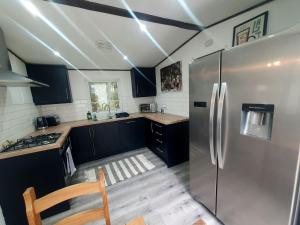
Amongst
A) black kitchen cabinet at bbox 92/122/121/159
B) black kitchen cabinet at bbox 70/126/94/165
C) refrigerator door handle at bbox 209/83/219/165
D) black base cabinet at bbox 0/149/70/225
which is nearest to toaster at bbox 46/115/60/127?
black kitchen cabinet at bbox 70/126/94/165

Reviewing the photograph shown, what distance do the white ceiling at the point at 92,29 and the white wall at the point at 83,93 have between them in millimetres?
521

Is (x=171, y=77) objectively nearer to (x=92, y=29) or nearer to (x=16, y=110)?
(x=92, y=29)

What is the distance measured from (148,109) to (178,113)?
40.8 inches

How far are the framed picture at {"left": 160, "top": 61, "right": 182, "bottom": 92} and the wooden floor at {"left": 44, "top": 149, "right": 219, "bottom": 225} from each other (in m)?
1.68

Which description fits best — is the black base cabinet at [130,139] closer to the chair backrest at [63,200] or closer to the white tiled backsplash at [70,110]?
the white tiled backsplash at [70,110]

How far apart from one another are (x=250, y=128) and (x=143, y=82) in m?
2.80

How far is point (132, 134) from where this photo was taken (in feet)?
10.8

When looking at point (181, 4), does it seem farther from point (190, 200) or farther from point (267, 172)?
point (190, 200)

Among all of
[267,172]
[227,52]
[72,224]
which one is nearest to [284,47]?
[227,52]

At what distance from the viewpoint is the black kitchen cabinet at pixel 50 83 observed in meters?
2.53

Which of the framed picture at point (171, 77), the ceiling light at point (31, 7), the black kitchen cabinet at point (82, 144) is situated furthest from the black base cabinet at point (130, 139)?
the ceiling light at point (31, 7)

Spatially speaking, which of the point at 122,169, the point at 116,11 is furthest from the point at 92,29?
the point at 122,169

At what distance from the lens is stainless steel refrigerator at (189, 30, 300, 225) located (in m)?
0.85

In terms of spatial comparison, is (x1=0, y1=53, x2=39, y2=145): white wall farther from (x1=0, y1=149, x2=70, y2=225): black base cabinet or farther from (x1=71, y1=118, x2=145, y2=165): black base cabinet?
(x1=71, y1=118, x2=145, y2=165): black base cabinet
